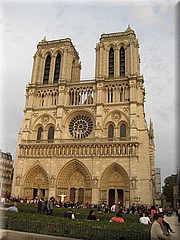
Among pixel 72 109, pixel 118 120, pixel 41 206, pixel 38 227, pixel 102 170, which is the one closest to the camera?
pixel 38 227

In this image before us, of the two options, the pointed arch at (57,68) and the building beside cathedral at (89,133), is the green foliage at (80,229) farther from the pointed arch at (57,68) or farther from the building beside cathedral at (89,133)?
the pointed arch at (57,68)

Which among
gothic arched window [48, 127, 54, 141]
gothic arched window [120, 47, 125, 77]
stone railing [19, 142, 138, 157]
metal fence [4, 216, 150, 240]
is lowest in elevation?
metal fence [4, 216, 150, 240]

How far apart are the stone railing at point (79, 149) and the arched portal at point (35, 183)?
1919 mm

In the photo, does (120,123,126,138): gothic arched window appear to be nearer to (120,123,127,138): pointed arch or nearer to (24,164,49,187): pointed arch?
(120,123,127,138): pointed arch

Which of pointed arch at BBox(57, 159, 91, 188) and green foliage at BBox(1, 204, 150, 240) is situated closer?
green foliage at BBox(1, 204, 150, 240)

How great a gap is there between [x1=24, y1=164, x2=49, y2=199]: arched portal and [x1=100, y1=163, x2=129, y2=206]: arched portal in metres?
7.12

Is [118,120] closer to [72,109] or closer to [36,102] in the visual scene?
[72,109]

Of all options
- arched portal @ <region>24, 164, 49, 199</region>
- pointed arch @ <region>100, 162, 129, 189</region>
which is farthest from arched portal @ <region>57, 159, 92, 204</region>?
arched portal @ <region>24, 164, 49, 199</region>

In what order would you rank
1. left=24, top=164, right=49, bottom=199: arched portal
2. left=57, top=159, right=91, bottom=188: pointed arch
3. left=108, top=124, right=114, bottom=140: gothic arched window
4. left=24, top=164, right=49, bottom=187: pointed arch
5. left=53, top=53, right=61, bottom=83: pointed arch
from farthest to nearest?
left=53, top=53, right=61, bottom=83: pointed arch, left=108, top=124, right=114, bottom=140: gothic arched window, left=24, top=164, right=49, bottom=187: pointed arch, left=24, top=164, right=49, bottom=199: arched portal, left=57, top=159, right=91, bottom=188: pointed arch

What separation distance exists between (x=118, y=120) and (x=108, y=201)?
9.36 meters

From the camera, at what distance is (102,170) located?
85.6 ft

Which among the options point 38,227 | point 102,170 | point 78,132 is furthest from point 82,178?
point 38,227

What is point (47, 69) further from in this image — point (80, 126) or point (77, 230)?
point (77, 230)

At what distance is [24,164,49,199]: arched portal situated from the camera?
28.3 meters
